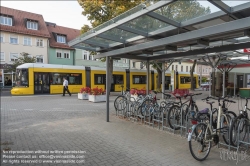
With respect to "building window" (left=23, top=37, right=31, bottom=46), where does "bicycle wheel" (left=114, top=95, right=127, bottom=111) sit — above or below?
below

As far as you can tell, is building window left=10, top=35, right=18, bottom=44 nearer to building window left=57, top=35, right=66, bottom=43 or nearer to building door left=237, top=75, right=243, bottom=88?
building window left=57, top=35, right=66, bottom=43

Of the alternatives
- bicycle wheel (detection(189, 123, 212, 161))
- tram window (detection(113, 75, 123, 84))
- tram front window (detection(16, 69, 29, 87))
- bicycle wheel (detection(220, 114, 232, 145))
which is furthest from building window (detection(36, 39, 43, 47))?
bicycle wheel (detection(189, 123, 212, 161))

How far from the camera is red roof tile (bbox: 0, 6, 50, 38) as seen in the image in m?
27.5

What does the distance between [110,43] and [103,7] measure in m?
9.92

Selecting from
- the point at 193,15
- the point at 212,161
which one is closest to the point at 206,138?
the point at 212,161

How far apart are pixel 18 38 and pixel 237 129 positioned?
3039cm

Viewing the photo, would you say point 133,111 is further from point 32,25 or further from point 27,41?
point 32,25

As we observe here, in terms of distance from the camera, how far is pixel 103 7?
1559 cm

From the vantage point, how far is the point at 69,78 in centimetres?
1838

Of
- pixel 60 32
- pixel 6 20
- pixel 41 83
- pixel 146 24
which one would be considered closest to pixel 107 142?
pixel 146 24

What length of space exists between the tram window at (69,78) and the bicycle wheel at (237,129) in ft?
52.4

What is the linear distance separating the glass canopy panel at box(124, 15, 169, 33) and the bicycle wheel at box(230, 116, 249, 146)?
2757mm

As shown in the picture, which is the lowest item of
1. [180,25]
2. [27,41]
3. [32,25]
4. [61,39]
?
Answer: [180,25]

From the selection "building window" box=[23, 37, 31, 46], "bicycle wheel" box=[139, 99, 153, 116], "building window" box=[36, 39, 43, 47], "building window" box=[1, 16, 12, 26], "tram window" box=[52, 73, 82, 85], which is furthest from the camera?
"building window" box=[36, 39, 43, 47]
